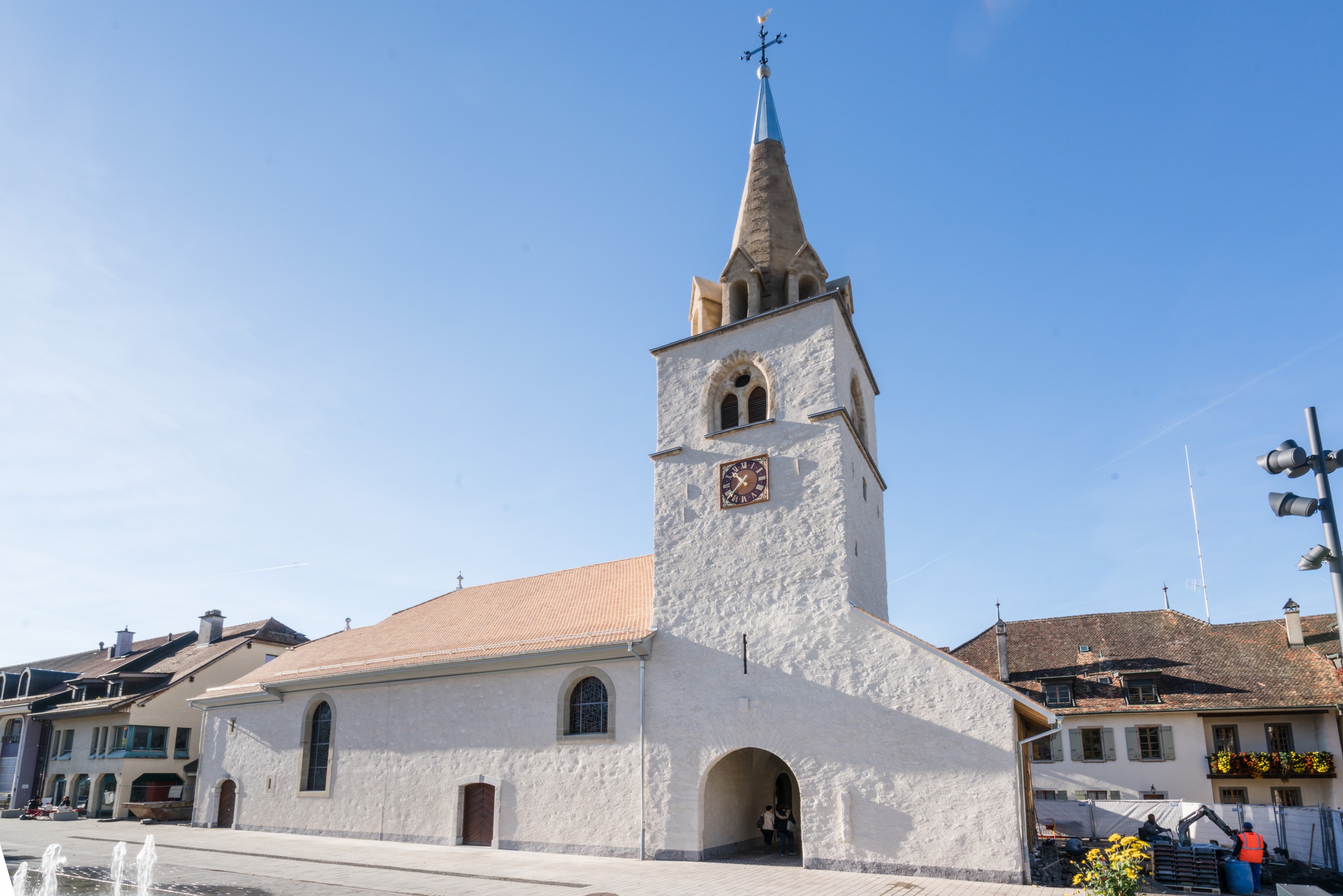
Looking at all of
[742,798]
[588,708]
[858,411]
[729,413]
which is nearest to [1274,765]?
[858,411]

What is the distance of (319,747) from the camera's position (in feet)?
85.2

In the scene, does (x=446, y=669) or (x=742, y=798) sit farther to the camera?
(x=446, y=669)

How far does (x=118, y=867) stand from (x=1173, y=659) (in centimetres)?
3693

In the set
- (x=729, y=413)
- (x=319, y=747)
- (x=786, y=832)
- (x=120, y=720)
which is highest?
(x=729, y=413)

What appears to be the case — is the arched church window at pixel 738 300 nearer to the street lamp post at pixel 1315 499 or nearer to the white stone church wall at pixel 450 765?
the white stone church wall at pixel 450 765

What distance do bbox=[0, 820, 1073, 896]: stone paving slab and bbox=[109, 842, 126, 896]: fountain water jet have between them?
0.74 feet

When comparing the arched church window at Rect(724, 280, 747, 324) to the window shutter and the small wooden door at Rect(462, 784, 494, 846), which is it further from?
the window shutter

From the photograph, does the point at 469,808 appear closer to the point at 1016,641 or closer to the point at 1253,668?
the point at 1016,641

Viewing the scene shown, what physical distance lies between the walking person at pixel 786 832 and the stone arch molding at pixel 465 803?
6920 mm

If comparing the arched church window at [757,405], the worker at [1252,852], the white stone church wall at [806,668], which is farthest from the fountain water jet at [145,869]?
the worker at [1252,852]

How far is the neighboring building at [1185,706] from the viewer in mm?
31391

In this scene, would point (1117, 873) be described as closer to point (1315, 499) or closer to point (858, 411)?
point (1315, 499)

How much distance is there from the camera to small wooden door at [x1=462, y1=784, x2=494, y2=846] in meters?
21.9

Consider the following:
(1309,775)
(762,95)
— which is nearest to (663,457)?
(762,95)
